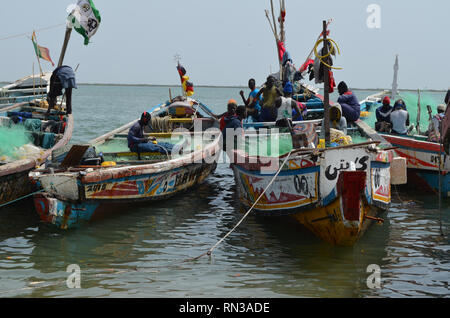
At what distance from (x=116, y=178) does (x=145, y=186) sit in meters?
0.90

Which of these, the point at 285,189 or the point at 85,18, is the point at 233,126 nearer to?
the point at 285,189

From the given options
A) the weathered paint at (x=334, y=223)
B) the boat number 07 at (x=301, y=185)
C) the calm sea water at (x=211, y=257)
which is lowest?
the calm sea water at (x=211, y=257)

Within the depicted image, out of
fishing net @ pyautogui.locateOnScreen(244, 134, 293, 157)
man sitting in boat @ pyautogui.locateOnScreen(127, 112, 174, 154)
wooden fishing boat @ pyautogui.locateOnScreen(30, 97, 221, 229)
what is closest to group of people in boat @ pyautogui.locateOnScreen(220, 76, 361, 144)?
fishing net @ pyautogui.locateOnScreen(244, 134, 293, 157)

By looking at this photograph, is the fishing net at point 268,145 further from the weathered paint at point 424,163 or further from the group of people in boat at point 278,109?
the weathered paint at point 424,163

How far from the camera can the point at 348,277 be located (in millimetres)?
7137

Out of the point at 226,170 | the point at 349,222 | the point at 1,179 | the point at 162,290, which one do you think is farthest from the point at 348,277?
the point at 226,170

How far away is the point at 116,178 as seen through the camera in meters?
8.98

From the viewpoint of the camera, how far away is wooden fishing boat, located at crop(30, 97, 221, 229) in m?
8.47

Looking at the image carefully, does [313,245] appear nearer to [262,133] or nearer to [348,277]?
[348,277]

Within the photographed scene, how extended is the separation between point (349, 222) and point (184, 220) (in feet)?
11.4

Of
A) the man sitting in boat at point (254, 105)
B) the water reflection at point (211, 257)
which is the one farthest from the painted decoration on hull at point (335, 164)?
the man sitting in boat at point (254, 105)

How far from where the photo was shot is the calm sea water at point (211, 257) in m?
6.77

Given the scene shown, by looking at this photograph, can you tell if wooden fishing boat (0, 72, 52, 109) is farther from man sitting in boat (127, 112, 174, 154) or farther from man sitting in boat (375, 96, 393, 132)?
man sitting in boat (375, 96, 393, 132)

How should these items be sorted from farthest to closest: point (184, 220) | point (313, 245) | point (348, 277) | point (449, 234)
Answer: point (184, 220) → point (449, 234) → point (313, 245) → point (348, 277)
